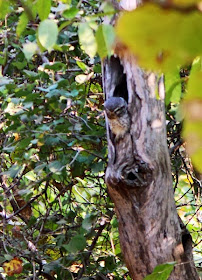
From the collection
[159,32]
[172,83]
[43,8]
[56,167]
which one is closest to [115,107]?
[56,167]

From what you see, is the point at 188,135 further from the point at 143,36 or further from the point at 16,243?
the point at 16,243

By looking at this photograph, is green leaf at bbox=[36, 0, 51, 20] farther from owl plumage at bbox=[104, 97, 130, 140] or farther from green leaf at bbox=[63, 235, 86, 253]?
green leaf at bbox=[63, 235, 86, 253]

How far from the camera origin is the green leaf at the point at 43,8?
2.30ft

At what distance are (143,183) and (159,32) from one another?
1.29m

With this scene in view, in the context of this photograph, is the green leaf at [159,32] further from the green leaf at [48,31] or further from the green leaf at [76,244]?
the green leaf at [76,244]

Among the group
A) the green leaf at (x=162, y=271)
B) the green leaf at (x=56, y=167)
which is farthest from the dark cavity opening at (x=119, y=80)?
the green leaf at (x=162, y=271)

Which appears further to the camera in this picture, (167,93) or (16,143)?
(16,143)

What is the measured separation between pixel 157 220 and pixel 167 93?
0.77 m

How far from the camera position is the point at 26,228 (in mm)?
2180

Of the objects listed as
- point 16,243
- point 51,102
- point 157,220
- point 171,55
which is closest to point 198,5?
point 171,55

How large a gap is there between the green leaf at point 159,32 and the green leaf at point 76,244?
5.69 ft

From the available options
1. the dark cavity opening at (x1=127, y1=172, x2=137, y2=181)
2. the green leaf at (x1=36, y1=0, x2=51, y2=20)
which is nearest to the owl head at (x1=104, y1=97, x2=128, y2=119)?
the dark cavity opening at (x1=127, y1=172, x2=137, y2=181)

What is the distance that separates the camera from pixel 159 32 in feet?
→ 0.86

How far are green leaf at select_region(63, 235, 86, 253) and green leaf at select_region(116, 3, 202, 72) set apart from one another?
5.69ft
